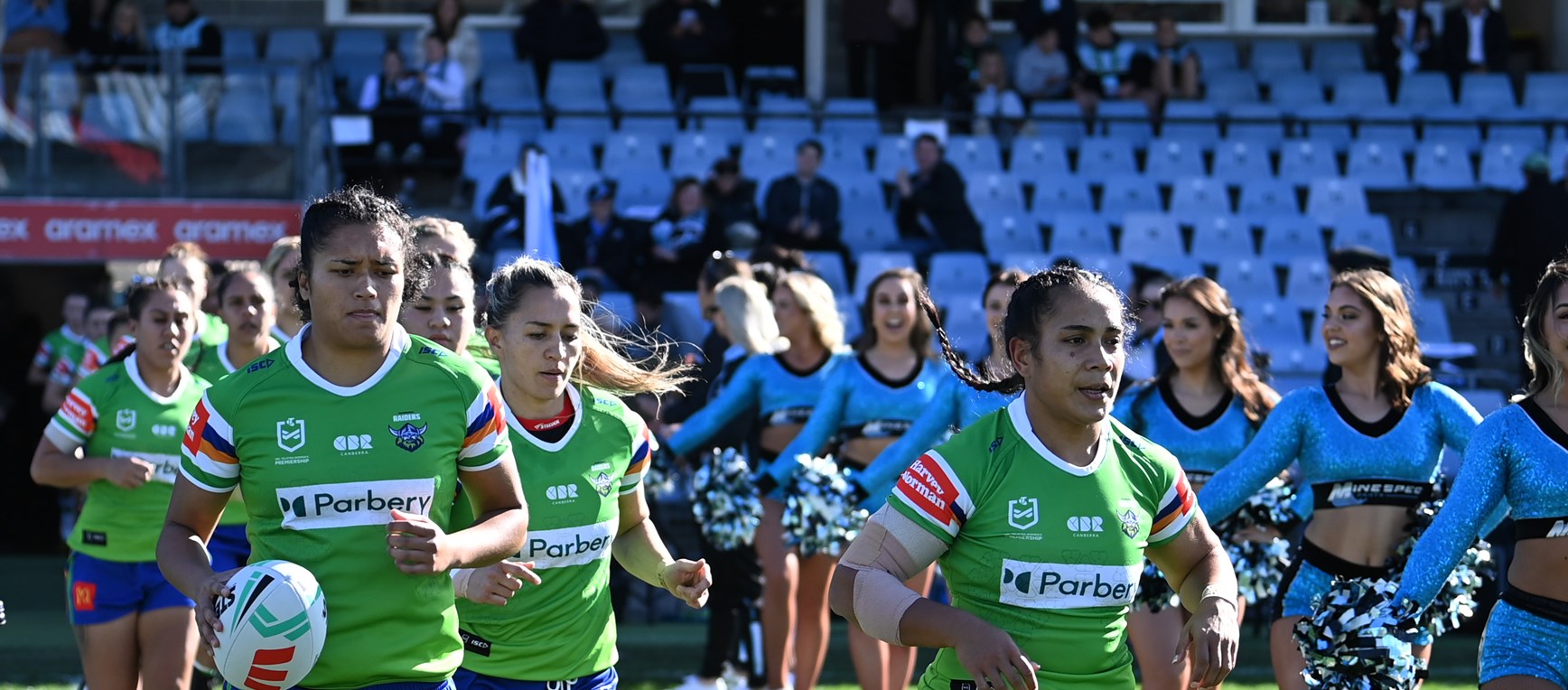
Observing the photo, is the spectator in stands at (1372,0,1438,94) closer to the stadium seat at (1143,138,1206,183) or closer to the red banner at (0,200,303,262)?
the stadium seat at (1143,138,1206,183)

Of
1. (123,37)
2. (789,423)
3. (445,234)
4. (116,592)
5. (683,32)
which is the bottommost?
(116,592)

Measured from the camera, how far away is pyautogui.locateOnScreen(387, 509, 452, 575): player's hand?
3342 mm


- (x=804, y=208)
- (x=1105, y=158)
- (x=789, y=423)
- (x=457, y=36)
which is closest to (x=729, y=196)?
(x=804, y=208)

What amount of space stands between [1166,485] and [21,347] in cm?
1281

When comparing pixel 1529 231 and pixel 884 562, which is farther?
pixel 1529 231

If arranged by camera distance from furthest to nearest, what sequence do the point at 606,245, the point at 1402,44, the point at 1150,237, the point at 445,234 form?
the point at 1402,44 < the point at 1150,237 < the point at 606,245 < the point at 445,234

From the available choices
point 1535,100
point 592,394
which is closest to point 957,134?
point 1535,100

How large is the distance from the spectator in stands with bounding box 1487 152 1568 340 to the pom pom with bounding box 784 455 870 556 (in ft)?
24.6

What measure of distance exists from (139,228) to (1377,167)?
369 inches

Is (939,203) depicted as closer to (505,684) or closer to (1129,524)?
(505,684)

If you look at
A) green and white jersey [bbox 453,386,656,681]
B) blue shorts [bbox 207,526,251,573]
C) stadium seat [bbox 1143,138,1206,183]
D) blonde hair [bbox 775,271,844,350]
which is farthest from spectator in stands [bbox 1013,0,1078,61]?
green and white jersey [bbox 453,386,656,681]

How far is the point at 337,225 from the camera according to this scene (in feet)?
11.5

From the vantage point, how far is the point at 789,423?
7828 millimetres

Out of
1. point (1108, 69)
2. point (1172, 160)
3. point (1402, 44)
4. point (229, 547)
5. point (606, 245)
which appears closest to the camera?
point (229, 547)
